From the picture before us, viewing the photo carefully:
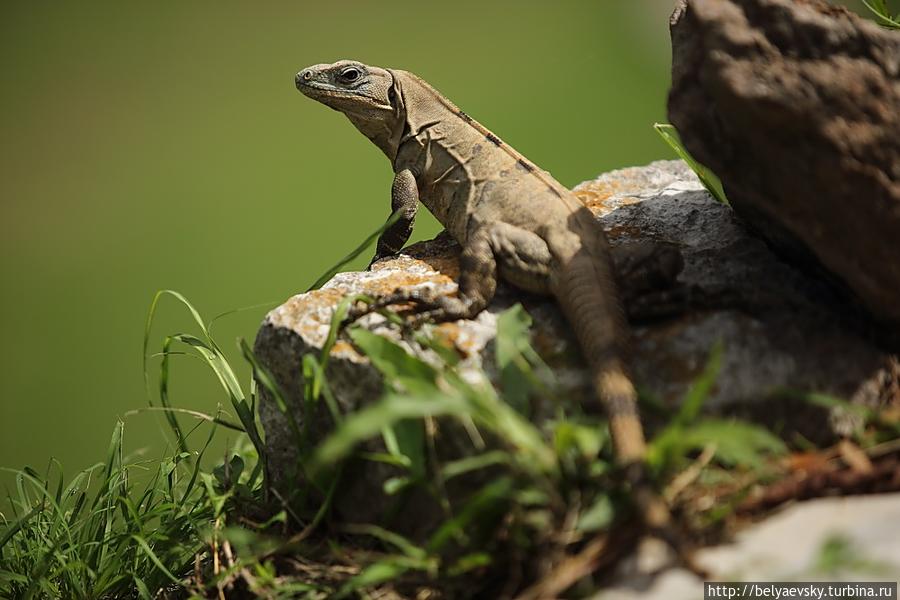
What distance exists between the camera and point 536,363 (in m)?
2.42

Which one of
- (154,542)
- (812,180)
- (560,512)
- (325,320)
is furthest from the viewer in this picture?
(154,542)

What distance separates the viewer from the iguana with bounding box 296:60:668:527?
2330 mm

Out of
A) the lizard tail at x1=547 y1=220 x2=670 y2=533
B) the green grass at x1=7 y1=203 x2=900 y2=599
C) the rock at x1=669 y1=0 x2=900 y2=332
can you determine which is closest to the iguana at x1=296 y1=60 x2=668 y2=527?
the lizard tail at x1=547 y1=220 x2=670 y2=533

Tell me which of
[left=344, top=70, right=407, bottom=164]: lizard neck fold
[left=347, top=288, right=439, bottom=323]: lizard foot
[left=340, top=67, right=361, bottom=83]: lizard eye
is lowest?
[left=347, top=288, right=439, bottom=323]: lizard foot

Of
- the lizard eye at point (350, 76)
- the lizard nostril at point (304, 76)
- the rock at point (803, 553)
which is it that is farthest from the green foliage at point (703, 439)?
the lizard nostril at point (304, 76)

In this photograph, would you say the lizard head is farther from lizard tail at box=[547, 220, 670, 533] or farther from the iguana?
lizard tail at box=[547, 220, 670, 533]

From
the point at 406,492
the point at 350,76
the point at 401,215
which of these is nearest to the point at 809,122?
the point at 406,492

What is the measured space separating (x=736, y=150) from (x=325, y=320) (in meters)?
1.39

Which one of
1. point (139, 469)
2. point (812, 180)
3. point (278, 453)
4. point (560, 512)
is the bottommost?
point (139, 469)

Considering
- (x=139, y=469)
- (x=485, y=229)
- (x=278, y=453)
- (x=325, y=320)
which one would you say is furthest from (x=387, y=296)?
(x=139, y=469)

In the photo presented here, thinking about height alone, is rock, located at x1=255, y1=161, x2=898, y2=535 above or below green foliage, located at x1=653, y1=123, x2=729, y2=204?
below

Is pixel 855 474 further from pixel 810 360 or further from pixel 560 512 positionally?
pixel 560 512

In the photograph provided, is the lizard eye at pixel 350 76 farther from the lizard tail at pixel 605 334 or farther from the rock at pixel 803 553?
the rock at pixel 803 553

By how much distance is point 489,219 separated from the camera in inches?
122
